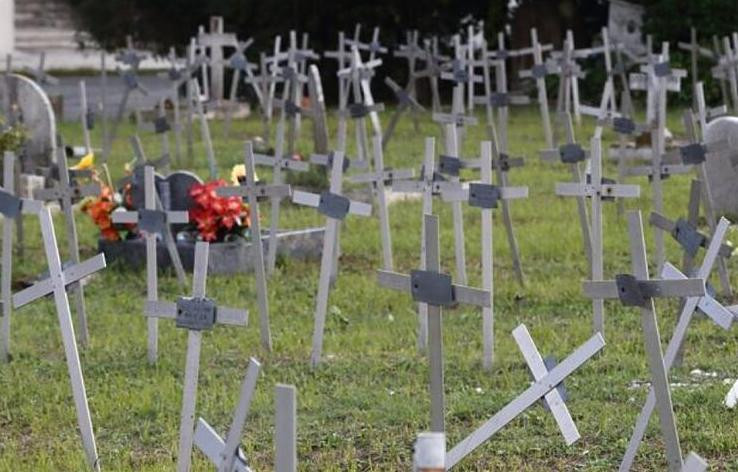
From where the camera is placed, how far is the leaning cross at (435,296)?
233 inches

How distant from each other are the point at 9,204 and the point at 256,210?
5.87 ft

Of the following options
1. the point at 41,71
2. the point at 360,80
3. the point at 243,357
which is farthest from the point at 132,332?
the point at 41,71

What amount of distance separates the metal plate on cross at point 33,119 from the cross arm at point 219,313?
30.8 ft

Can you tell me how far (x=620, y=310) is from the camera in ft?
32.2

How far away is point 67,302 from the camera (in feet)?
22.5

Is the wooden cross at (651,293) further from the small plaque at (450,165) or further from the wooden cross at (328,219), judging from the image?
the small plaque at (450,165)

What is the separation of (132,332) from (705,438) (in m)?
3.72

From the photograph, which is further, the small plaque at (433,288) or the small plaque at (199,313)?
the small plaque at (199,313)

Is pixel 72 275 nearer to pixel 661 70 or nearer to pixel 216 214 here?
pixel 216 214

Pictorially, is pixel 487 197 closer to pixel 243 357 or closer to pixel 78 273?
pixel 243 357

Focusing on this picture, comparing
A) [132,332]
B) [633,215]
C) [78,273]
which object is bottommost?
[132,332]

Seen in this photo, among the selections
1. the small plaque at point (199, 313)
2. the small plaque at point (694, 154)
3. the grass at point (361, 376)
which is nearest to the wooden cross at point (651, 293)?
the grass at point (361, 376)

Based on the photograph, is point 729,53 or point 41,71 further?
point 41,71

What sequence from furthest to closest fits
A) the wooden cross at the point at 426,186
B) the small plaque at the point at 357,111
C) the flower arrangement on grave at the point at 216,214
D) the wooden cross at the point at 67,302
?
the small plaque at the point at 357,111, the flower arrangement on grave at the point at 216,214, the wooden cross at the point at 426,186, the wooden cross at the point at 67,302
